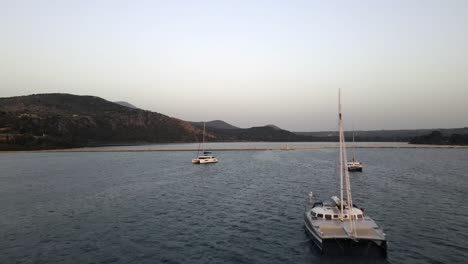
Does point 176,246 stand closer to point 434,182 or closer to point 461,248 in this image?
point 461,248

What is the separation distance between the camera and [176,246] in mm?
34812

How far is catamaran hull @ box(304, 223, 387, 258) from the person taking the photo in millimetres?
29984

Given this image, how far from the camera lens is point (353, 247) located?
99.9 ft

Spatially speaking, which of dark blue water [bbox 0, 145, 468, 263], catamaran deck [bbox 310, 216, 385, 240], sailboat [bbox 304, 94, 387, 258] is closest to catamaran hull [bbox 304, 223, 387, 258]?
sailboat [bbox 304, 94, 387, 258]


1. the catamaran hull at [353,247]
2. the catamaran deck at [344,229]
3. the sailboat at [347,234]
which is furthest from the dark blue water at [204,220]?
the catamaran deck at [344,229]

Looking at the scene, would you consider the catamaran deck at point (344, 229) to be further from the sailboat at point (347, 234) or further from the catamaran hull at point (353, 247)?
the catamaran hull at point (353, 247)

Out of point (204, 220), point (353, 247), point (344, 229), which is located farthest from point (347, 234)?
point (204, 220)

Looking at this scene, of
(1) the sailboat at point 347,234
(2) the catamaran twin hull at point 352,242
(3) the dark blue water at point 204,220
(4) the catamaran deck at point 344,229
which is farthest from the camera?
(3) the dark blue water at point 204,220

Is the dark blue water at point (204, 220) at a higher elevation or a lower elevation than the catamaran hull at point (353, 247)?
lower

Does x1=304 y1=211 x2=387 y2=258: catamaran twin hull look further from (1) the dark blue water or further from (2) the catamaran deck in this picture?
(1) the dark blue water

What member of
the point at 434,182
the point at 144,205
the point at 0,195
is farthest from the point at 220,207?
the point at 434,182

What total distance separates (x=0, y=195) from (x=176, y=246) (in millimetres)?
48877

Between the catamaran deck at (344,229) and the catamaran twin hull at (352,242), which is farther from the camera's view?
the catamaran deck at (344,229)

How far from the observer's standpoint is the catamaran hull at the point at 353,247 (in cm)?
2998
